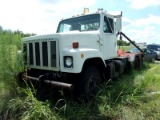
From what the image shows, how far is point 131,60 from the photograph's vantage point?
771 cm

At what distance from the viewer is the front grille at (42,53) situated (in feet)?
13.1

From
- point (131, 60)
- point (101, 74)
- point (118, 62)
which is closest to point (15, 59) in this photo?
point (101, 74)

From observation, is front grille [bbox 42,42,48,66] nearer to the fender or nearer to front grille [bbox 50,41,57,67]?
front grille [bbox 50,41,57,67]

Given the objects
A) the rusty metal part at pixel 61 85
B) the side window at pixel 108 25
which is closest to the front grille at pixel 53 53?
the rusty metal part at pixel 61 85

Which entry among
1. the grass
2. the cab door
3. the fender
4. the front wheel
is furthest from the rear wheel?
the fender

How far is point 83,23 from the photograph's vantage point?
5309mm

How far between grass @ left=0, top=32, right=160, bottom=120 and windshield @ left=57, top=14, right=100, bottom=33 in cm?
165

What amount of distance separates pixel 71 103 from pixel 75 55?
1.17 meters

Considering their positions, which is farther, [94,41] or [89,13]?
[89,13]

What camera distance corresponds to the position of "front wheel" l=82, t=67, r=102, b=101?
4.12m

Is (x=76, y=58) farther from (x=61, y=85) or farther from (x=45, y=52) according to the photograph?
(x=45, y=52)

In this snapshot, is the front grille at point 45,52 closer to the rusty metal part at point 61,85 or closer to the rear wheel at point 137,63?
the rusty metal part at point 61,85

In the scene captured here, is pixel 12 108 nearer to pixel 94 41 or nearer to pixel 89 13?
pixel 94 41

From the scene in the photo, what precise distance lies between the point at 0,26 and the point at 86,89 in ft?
9.47
